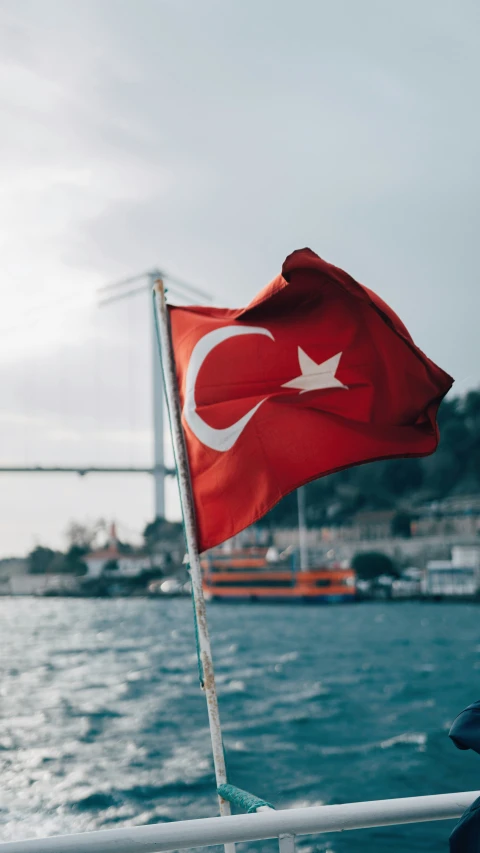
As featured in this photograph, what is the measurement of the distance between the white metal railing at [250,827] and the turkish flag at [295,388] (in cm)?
143

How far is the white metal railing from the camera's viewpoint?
201 centimetres

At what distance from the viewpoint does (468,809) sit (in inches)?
71.7

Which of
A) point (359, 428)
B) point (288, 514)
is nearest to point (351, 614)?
point (288, 514)

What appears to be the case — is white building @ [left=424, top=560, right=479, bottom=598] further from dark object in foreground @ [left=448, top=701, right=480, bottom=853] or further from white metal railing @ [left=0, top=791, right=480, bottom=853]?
dark object in foreground @ [left=448, top=701, right=480, bottom=853]

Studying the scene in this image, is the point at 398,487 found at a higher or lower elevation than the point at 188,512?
higher

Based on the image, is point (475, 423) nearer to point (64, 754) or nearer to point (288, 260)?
point (64, 754)

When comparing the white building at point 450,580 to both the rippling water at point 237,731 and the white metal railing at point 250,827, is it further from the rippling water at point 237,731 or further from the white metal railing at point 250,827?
the white metal railing at point 250,827

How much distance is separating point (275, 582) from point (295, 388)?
269 feet

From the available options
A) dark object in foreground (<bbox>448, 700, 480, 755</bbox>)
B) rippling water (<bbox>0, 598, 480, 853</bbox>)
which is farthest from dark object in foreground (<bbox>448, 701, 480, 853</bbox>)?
rippling water (<bbox>0, 598, 480, 853</bbox>)

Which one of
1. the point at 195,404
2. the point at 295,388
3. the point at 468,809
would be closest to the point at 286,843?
the point at 468,809

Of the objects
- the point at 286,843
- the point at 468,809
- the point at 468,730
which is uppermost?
the point at 468,730

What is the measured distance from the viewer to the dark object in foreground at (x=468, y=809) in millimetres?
1795

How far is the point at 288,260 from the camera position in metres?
3.51

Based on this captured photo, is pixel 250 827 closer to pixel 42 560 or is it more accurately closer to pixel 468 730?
pixel 468 730
